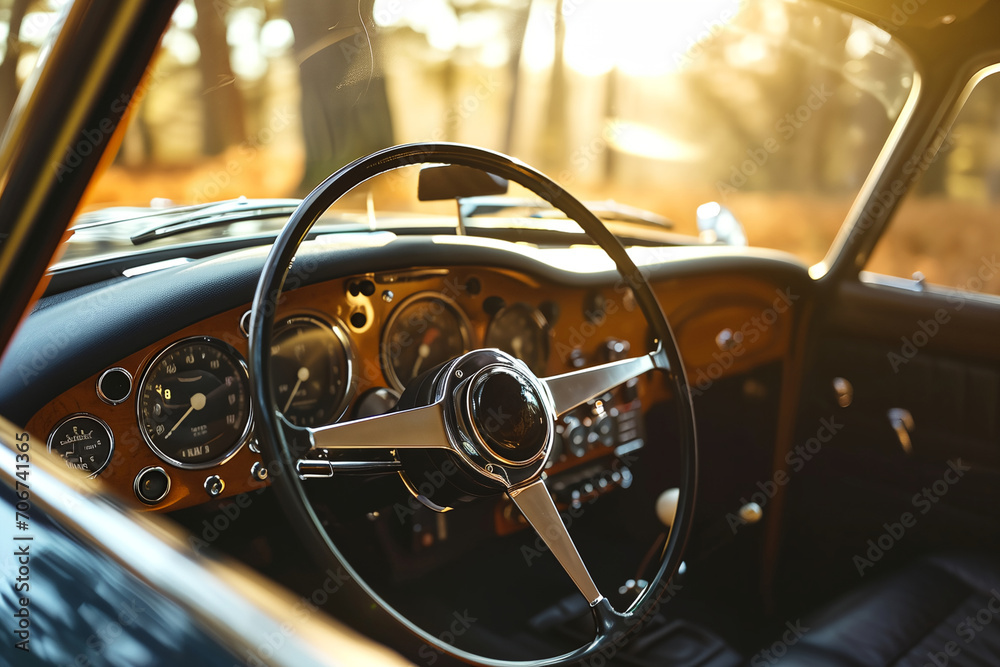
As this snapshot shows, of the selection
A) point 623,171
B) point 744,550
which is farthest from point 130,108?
point 623,171

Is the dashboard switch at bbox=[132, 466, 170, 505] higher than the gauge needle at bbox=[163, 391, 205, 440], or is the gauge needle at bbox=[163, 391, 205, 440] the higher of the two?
the gauge needle at bbox=[163, 391, 205, 440]

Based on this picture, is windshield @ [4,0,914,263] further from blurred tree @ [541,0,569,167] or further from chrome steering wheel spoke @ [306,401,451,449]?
chrome steering wheel spoke @ [306,401,451,449]

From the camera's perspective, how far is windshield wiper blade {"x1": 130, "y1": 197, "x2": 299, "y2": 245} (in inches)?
65.9

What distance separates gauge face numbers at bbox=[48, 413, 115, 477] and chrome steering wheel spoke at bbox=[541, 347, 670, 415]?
75 centimetres

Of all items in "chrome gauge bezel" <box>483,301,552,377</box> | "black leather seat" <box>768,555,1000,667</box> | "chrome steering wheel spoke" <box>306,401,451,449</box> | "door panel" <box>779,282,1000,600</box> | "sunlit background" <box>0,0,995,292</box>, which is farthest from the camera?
"sunlit background" <box>0,0,995,292</box>

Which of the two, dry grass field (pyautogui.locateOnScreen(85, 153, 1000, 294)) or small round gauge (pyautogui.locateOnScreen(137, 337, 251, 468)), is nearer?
small round gauge (pyautogui.locateOnScreen(137, 337, 251, 468))

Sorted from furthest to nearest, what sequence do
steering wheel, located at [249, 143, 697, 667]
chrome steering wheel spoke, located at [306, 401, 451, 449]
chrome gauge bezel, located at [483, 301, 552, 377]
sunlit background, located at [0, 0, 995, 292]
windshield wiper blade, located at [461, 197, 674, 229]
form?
sunlit background, located at [0, 0, 995, 292] → windshield wiper blade, located at [461, 197, 674, 229] → chrome gauge bezel, located at [483, 301, 552, 377] → chrome steering wheel spoke, located at [306, 401, 451, 449] → steering wheel, located at [249, 143, 697, 667]

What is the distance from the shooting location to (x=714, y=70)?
934cm

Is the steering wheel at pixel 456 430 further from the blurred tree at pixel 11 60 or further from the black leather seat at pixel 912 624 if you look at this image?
the black leather seat at pixel 912 624

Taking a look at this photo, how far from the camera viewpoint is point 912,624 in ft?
5.99

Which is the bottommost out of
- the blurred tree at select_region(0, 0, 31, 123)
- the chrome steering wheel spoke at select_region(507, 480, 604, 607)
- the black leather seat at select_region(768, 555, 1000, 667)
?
the black leather seat at select_region(768, 555, 1000, 667)

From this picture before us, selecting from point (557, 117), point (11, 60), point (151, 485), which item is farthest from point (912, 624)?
point (557, 117)

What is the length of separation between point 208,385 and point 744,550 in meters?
1.91

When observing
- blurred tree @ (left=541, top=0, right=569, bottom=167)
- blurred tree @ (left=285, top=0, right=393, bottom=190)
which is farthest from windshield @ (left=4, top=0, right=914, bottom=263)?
blurred tree @ (left=285, top=0, right=393, bottom=190)
